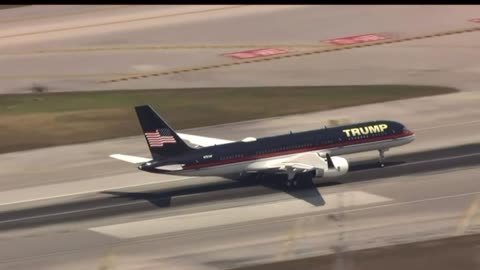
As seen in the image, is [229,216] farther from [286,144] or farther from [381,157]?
[381,157]

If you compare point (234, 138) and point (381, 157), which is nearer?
point (381, 157)

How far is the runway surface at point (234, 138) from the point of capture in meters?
60.0

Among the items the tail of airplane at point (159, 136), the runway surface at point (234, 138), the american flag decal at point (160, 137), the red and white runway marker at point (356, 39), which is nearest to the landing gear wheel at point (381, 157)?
the runway surface at point (234, 138)

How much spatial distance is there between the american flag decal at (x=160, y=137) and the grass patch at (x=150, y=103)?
2266 cm

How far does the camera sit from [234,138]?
8756 centimetres

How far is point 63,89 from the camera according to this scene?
113m

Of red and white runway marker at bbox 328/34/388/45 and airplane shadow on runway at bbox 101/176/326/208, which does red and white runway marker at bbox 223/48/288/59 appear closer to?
red and white runway marker at bbox 328/34/388/45

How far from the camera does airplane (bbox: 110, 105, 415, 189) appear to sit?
68.4 m

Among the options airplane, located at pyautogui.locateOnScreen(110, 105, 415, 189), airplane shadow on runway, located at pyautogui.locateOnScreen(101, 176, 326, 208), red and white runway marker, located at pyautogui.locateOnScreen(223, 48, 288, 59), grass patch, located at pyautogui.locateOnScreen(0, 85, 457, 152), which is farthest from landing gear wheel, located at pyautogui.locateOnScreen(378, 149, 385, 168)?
red and white runway marker, located at pyautogui.locateOnScreen(223, 48, 288, 59)

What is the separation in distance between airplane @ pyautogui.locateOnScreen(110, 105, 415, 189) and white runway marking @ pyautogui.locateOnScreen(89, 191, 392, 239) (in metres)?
3.13

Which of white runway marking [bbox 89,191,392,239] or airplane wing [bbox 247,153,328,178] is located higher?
airplane wing [bbox 247,153,328,178]

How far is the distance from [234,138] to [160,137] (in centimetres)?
2001

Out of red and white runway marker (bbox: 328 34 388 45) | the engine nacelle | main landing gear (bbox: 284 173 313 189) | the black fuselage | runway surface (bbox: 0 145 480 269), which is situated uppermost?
red and white runway marker (bbox: 328 34 388 45)

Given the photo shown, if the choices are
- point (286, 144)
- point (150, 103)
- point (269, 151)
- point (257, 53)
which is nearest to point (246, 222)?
point (269, 151)
